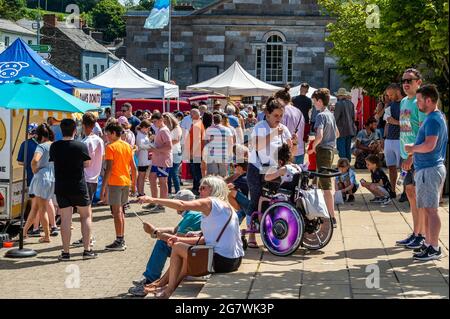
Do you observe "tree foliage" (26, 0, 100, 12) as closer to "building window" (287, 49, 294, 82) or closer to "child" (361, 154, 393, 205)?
"building window" (287, 49, 294, 82)

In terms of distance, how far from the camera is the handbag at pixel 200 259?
32.1 ft

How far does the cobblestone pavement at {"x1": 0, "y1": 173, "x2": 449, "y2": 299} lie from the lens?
9328 millimetres

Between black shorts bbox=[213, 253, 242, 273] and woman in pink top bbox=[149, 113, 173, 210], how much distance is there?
25.6ft

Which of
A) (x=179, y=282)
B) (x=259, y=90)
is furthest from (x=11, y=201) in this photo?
(x=259, y=90)

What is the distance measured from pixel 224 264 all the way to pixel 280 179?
2.18m

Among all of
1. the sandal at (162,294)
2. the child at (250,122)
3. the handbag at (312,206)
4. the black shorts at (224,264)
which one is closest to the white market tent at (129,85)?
the child at (250,122)

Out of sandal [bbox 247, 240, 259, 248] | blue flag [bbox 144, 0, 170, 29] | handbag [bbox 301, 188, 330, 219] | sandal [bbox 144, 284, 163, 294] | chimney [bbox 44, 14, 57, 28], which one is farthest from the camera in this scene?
chimney [bbox 44, 14, 57, 28]

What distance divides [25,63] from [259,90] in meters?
17.8

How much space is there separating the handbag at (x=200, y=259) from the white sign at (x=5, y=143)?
623cm

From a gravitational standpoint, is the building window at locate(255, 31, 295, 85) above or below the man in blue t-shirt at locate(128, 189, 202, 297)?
above

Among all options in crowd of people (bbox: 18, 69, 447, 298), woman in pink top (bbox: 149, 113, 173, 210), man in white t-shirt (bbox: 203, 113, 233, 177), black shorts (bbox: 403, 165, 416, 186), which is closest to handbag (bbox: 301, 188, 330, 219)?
crowd of people (bbox: 18, 69, 447, 298)

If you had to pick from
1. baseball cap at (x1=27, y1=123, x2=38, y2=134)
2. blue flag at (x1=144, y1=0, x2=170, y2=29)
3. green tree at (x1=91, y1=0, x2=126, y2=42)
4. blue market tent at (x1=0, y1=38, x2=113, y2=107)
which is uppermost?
green tree at (x1=91, y1=0, x2=126, y2=42)

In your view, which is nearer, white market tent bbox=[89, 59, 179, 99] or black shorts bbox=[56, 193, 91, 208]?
black shorts bbox=[56, 193, 91, 208]

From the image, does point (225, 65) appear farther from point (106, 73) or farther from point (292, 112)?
point (292, 112)
